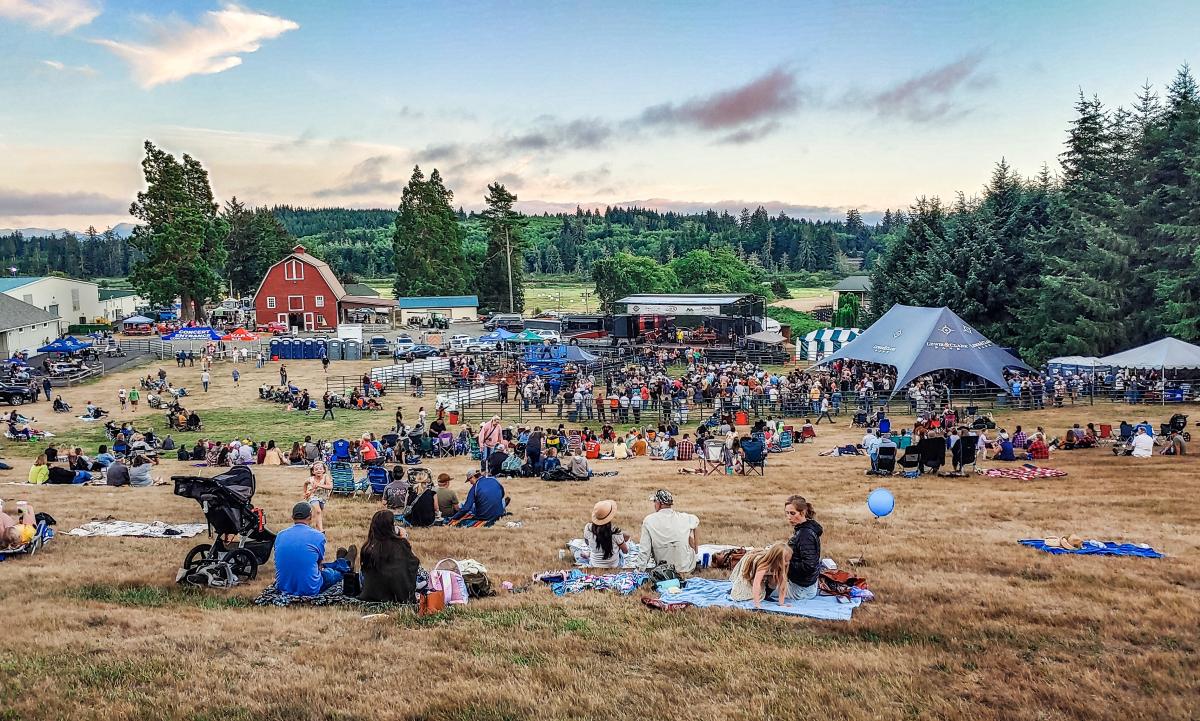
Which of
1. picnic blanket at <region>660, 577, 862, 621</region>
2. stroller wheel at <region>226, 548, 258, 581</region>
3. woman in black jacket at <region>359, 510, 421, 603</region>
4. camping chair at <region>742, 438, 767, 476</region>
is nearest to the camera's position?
picnic blanket at <region>660, 577, 862, 621</region>

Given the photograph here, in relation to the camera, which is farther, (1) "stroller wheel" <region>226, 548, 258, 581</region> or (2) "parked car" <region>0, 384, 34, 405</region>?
(2) "parked car" <region>0, 384, 34, 405</region>

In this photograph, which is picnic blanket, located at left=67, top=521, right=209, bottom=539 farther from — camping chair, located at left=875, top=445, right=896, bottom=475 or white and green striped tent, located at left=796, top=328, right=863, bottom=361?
white and green striped tent, located at left=796, top=328, right=863, bottom=361

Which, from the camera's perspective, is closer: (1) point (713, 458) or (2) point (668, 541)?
(2) point (668, 541)

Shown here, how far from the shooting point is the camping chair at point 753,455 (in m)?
18.6

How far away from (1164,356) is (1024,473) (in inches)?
Answer: 472

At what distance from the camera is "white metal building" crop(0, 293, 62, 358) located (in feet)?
156

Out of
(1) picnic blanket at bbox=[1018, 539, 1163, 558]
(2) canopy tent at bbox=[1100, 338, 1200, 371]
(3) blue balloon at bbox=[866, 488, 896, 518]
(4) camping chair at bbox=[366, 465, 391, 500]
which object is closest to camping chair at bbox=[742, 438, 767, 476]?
(3) blue balloon at bbox=[866, 488, 896, 518]

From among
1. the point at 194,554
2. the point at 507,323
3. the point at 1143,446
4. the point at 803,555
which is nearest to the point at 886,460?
the point at 1143,446

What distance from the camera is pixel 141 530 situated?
38.7 ft

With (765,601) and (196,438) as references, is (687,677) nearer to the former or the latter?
(765,601)

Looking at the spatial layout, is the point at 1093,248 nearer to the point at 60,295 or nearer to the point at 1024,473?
the point at 1024,473

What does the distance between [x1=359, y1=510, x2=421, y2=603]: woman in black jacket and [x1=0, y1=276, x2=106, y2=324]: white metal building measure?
61.9 meters

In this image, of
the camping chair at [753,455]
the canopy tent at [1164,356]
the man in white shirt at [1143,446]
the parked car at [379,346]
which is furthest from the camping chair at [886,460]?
the parked car at [379,346]

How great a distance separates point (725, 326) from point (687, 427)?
25787mm
